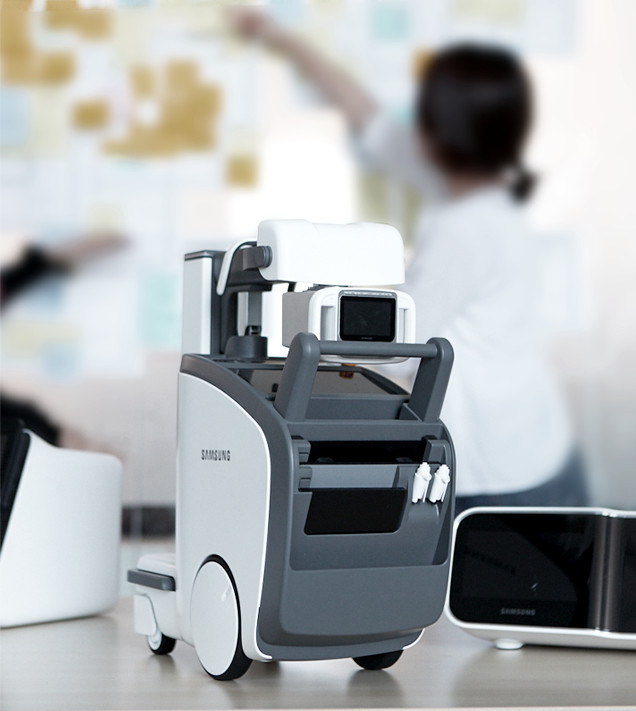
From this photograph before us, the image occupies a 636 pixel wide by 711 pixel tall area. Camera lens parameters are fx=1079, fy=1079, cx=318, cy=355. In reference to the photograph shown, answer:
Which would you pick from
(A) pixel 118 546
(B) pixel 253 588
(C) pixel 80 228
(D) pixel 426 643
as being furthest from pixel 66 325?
(B) pixel 253 588

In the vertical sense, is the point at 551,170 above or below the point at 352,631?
above

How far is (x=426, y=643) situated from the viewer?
1.21m

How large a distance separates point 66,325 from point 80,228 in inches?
9.0

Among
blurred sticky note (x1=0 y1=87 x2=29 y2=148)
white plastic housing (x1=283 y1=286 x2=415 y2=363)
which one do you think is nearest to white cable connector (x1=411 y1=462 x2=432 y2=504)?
white plastic housing (x1=283 y1=286 x2=415 y2=363)

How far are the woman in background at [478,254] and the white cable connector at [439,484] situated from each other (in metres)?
→ 0.86

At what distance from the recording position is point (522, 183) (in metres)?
2.48

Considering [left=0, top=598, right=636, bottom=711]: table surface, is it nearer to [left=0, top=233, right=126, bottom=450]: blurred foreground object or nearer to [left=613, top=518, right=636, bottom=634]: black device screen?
[left=613, top=518, right=636, bottom=634]: black device screen

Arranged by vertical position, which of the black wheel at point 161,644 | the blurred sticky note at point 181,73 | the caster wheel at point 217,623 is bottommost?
the black wheel at point 161,644

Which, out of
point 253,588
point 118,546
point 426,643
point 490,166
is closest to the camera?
point 253,588

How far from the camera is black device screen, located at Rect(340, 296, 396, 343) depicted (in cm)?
98

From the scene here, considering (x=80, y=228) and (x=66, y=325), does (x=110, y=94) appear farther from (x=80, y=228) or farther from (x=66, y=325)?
(x=66, y=325)

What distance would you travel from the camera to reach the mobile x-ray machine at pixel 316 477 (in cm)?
92

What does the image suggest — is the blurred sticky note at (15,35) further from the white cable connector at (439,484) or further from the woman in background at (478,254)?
the white cable connector at (439,484)

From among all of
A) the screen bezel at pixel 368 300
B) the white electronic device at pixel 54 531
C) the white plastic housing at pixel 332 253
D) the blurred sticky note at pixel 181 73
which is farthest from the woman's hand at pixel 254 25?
the screen bezel at pixel 368 300
